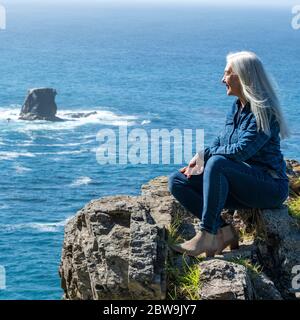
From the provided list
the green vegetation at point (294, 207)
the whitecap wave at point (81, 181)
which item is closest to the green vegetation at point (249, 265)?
the green vegetation at point (294, 207)

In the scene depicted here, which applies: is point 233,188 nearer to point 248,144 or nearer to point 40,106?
point 248,144

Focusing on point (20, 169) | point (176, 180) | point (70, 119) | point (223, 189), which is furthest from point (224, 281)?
point (70, 119)

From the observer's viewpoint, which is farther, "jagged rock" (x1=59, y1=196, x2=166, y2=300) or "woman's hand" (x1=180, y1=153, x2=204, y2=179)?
"woman's hand" (x1=180, y1=153, x2=204, y2=179)

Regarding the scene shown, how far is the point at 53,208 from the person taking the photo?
95.5m

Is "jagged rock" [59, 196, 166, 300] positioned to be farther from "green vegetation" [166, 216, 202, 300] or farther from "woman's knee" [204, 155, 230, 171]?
"woman's knee" [204, 155, 230, 171]

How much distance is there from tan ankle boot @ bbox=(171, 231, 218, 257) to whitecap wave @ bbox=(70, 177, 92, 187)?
95.9 metres

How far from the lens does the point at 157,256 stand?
368 inches

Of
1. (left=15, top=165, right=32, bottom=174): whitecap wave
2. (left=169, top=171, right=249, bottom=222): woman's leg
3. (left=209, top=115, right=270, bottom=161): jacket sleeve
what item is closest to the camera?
(left=209, top=115, right=270, bottom=161): jacket sleeve

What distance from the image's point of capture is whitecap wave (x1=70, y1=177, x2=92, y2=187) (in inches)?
4178

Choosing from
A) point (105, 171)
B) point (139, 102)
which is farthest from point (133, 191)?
point (139, 102)

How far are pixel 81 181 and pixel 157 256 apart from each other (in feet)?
323

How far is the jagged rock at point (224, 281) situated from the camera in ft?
29.5

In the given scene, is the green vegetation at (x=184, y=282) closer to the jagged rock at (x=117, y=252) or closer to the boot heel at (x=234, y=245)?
the jagged rock at (x=117, y=252)

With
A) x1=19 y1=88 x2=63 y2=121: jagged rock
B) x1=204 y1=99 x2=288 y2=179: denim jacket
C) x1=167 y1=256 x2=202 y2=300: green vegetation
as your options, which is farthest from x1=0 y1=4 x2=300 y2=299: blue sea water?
x1=167 y1=256 x2=202 y2=300: green vegetation
